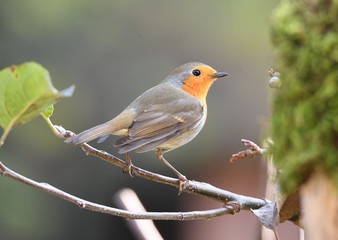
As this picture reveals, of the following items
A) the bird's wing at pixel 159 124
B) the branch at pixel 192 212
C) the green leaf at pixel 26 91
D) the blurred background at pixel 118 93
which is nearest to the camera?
the green leaf at pixel 26 91

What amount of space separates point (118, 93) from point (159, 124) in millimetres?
4002

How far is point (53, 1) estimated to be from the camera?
729cm

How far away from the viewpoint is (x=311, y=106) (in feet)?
3.33

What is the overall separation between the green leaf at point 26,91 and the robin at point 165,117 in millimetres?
979

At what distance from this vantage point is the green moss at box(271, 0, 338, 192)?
982 millimetres

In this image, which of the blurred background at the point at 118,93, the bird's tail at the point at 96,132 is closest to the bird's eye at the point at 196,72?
the bird's tail at the point at 96,132

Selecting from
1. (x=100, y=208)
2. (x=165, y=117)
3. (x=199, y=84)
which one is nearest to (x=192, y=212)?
(x=100, y=208)

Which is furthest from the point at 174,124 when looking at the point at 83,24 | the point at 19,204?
the point at 83,24

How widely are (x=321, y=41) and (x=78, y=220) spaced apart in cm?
654

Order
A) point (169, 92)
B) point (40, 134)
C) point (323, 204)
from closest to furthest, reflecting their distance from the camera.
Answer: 1. point (323, 204)
2. point (169, 92)
3. point (40, 134)

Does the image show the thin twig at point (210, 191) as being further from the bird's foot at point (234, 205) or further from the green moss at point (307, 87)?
the green moss at point (307, 87)

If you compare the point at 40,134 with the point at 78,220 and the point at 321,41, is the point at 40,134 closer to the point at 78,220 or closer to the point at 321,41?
the point at 78,220

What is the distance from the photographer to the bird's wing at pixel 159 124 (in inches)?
98.3

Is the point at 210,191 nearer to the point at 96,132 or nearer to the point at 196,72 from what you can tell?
the point at 96,132
